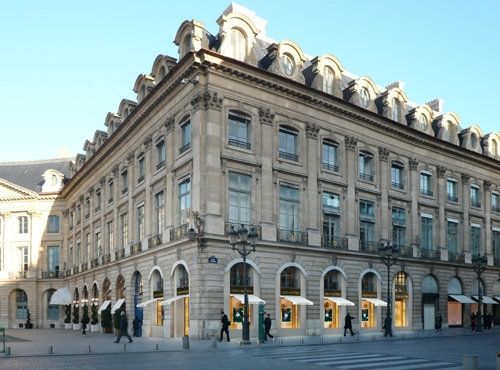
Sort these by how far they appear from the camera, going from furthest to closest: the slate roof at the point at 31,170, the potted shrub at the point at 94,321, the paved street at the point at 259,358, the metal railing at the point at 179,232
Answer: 1. the slate roof at the point at 31,170
2. the potted shrub at the point at 94,321
3. the metal railing at the point at 179,232
4. the paved street at the point at 259,358

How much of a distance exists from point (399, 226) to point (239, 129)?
1578 cm

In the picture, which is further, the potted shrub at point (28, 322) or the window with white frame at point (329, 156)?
the potted shrub at point (28, 322)

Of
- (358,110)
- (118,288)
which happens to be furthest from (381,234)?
(118,288)

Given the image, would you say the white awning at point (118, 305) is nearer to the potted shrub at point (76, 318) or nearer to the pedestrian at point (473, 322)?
the potted shrub at point (76, 318)

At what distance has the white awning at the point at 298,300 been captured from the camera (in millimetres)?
35441

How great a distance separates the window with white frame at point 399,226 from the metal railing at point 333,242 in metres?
5.92

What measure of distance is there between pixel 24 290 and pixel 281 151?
4399cm

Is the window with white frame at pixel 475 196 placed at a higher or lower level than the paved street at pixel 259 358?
higher

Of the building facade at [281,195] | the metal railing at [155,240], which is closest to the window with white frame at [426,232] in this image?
the building facade at [281,195]

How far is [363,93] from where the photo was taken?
43.5 metres

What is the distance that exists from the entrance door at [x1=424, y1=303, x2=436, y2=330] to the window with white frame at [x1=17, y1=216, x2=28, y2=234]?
1818 inches

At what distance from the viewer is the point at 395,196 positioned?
4450 centimetres

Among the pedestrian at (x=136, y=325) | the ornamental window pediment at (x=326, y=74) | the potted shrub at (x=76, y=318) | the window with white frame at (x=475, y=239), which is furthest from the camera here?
the potted shrub at (x=76, y=318)

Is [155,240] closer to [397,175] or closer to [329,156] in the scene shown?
[329,156]
